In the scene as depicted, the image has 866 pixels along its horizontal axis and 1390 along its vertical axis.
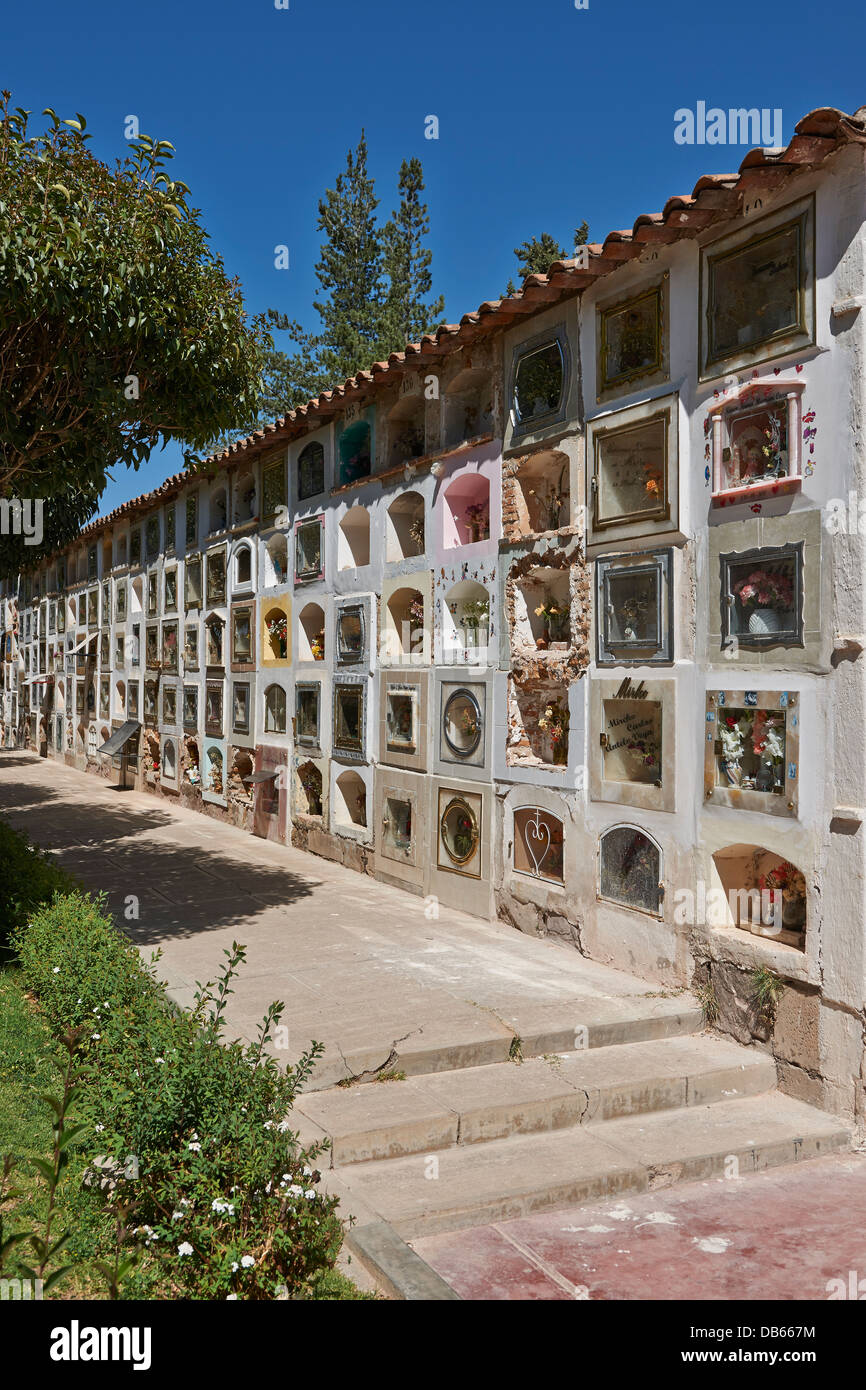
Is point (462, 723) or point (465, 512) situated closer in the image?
point (462, 723)

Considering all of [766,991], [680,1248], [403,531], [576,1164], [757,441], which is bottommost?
[680,1248]

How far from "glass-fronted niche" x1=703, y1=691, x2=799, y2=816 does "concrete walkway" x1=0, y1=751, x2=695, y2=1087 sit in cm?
187

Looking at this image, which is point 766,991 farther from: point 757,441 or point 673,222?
point 673,222

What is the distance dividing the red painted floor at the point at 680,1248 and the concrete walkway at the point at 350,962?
1786 mm

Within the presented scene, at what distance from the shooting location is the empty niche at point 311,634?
16.6 metres

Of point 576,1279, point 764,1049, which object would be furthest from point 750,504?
point 576,1279

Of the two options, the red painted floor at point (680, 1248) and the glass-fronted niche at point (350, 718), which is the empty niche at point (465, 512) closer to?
the glass-fronted niche at point (350, 718)

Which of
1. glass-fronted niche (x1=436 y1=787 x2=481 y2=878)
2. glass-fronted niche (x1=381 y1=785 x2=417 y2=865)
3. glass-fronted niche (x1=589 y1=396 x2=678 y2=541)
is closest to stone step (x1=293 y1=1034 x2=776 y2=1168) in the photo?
glass-fronted niche (x1=436 y1=787 x2=481 y2=878)

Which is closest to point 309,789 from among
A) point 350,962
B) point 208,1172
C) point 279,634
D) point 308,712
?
point 308,712

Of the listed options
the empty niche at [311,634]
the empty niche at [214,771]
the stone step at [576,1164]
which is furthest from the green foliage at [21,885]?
the empty niche at [214,771]

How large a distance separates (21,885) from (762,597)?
732cm

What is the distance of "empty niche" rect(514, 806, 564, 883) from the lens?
1076 centimetres

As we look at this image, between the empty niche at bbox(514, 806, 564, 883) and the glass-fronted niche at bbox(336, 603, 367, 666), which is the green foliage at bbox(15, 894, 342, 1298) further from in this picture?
the glass-fronted niche at bbox(336, 603, 367, 666)

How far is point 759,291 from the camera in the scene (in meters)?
8.02
